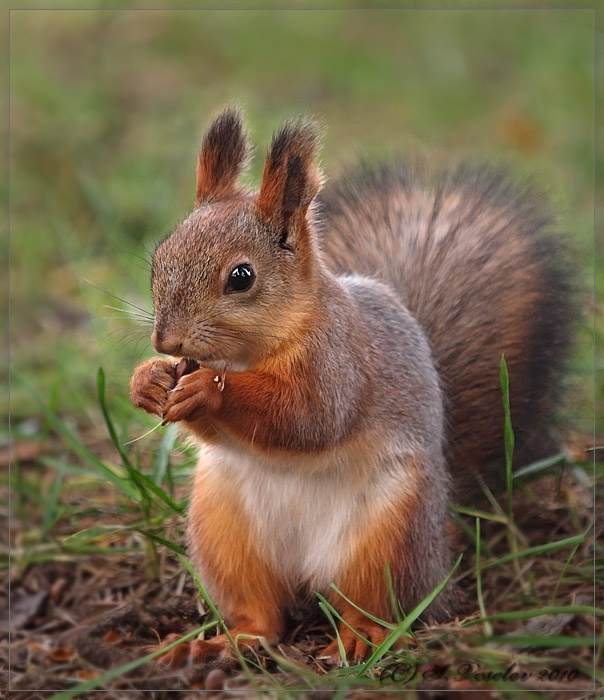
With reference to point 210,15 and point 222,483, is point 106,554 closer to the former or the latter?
point 222,483

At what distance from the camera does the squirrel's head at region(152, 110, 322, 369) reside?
1.95m

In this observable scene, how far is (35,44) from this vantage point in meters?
6.04

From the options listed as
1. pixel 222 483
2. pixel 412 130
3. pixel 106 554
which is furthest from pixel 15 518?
pixel 412 130

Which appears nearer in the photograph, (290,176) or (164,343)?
(164,343)

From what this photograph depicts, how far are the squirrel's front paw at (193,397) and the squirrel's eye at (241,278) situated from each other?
0.61ft

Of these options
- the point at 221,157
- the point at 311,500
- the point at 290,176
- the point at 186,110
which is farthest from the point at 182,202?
the point at 311,500

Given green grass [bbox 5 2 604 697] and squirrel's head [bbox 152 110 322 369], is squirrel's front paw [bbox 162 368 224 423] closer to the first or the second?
squirrel's head [bbox 152 110 322 369]

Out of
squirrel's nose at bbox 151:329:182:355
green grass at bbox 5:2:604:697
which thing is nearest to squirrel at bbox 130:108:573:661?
squirrel's nose at bbox 151:329:182:355

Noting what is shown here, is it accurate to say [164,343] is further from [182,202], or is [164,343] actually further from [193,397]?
[182,202]

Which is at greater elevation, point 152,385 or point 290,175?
point 290,175

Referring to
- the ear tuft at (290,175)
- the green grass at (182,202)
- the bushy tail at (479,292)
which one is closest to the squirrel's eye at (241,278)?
the ear tuft at (290,175)

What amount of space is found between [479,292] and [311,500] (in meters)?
0.81

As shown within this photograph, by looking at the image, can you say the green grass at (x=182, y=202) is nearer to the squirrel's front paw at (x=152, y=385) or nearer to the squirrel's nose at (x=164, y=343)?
the squirrel's front paw at (x=152, y=385)

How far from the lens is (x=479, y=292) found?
8.70ft
